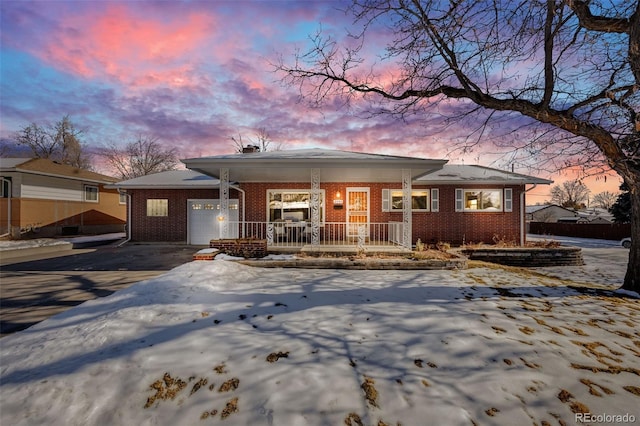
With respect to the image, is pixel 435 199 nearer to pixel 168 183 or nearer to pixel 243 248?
pixel 243 248

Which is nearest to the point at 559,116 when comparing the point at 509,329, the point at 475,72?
the point at 475,72

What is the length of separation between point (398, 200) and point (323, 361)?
1057 centimetres

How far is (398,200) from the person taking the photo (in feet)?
41.3

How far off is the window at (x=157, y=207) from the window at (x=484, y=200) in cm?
1459

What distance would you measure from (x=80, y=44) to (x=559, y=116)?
41.6 feet

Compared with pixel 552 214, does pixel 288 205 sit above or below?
above

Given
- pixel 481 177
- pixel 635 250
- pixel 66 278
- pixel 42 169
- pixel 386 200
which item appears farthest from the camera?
pixel 42 169

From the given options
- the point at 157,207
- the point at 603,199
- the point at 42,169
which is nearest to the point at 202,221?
the point at 157,207

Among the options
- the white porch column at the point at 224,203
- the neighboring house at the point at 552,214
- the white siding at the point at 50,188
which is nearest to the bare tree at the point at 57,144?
the white siding at the point at 50,188

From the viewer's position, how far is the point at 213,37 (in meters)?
8.09

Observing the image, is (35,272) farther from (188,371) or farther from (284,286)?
(188,371)

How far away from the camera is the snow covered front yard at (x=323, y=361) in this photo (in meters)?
2.31

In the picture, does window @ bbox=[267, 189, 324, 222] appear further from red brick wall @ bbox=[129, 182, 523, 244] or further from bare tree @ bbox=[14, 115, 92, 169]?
bare tree @ bbox=[14, 115, 92, 169]

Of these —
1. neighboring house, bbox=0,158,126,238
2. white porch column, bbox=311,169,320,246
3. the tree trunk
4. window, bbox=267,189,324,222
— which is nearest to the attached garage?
window, bbox=267,189,324,222
